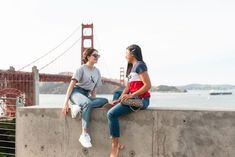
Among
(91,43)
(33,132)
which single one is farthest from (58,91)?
(33,132)

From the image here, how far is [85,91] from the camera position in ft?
16.5

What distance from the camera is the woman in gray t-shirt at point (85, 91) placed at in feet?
15.8

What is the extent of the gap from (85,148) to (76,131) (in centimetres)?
24

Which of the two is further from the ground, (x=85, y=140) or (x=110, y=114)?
(x=110, y=114)

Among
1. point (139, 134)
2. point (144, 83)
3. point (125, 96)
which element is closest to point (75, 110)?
point (125, 96)

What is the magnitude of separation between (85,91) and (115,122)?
660mm

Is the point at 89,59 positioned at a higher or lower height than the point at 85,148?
higher

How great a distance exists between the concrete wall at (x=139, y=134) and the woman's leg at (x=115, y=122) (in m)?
0.08

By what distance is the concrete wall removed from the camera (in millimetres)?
4227

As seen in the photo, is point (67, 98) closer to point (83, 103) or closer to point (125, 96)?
point (83, 103)

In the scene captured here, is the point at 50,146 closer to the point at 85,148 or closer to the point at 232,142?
the point at 85,148

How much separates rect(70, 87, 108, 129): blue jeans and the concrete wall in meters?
0.09

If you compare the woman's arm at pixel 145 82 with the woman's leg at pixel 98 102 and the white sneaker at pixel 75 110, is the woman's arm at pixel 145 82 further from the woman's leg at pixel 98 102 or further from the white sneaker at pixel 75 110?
the white sneaker at pixel 75 110

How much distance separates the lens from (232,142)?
13.6 ft
